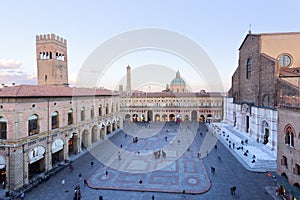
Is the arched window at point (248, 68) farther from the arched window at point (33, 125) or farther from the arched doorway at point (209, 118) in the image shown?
the arched window at point (33, 125)

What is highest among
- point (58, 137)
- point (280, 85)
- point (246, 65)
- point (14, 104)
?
point (246, 65)

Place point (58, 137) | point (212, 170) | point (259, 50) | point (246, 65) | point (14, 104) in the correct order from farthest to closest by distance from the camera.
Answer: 1. point (246, 65)
2. point (259, 50)
3. point (58, 137)
4. point (212, 170)
5. point (14, 104)

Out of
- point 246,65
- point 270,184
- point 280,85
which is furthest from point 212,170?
point 246,65

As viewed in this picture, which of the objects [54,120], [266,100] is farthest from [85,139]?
[266,100]

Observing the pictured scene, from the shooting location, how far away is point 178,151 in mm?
30578

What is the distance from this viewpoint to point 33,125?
20.8 m

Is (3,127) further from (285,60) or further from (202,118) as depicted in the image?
(202,118)

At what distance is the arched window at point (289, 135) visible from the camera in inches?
709

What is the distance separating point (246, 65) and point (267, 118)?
13.1 m

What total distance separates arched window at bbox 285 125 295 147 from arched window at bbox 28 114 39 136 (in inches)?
1023

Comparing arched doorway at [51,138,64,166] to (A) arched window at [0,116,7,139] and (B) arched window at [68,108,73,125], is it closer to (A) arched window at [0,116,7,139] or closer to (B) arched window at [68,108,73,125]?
(B) arched window at [68,108,73,125]

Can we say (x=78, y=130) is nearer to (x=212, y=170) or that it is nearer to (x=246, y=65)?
(x=212, y=170)

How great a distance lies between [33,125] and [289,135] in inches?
1032

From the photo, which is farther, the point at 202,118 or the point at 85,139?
the point at 202,118
